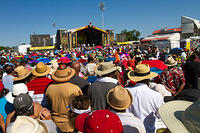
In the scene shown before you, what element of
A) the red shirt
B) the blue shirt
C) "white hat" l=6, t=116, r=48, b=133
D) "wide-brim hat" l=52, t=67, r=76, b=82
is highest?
"wide-brim hat" l=52, t=67, r=76, b=82

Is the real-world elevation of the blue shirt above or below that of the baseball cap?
below

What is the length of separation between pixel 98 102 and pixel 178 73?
6.44ft

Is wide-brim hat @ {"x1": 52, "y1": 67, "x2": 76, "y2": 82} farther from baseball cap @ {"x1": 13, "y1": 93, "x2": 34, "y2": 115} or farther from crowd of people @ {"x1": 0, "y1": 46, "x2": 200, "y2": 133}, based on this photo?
baseball cap @ {"x1": 13, "y1": 93, "x2": 34, "y2": 115}

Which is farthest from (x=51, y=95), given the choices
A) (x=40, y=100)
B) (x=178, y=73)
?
(x=178, y=73)

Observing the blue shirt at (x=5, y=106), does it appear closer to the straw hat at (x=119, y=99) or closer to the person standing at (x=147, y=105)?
the straw hat at (x=119, y=99)

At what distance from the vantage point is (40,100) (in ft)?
9.95

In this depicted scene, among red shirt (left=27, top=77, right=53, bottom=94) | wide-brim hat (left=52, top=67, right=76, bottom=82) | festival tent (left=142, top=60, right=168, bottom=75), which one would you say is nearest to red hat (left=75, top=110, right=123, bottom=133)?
wide-brim hat (left=52, top=67, right=76, bottom=82)

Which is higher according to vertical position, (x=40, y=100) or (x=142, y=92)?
(x=142, y=92)

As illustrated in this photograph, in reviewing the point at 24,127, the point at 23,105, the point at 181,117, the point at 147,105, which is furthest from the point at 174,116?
the point at 23,105

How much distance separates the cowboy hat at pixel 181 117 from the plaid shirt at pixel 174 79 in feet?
7.19

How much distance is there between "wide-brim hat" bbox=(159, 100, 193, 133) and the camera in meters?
1.15

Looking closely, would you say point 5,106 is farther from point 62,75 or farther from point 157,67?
point 157,67

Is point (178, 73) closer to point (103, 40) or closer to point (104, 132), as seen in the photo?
point (104, 132)

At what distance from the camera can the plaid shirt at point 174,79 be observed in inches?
135
